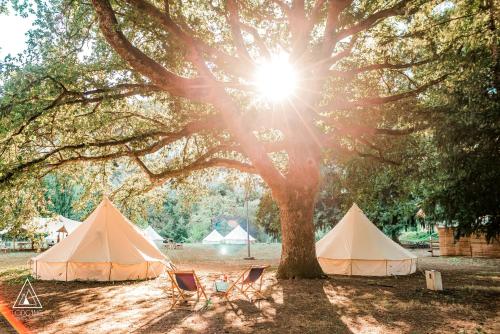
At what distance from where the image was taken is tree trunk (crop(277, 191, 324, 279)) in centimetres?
1172

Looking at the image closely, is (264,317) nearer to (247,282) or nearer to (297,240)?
(247,282)

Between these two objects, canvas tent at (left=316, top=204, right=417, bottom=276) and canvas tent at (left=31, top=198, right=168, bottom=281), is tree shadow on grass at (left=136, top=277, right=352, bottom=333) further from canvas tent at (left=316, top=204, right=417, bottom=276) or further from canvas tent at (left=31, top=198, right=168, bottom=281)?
canvas tent at (left=31, top=198, right=168, bottom=281)

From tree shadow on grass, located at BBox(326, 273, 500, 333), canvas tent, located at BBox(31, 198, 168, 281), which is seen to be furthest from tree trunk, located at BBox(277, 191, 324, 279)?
canvas tent, located at BBox(31, 198, 168, 281)

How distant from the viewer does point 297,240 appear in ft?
38.7

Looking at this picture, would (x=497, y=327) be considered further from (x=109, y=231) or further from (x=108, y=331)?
(x=109, y=231)

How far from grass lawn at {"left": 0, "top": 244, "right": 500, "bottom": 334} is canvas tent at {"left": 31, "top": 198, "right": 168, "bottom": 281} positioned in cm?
107

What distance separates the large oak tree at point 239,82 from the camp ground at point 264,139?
6 centimetres

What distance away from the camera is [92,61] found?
10.9m

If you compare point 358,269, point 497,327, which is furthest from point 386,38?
point 497,327

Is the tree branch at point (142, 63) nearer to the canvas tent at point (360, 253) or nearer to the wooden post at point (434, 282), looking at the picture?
the wooden post at point (434, 282)

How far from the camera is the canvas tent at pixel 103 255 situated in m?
12.9

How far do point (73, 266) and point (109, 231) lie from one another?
1.64 m

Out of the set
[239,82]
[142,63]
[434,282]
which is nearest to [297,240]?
[434,282]

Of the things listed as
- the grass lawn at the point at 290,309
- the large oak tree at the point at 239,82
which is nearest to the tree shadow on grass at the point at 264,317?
the grass lawn at the point at 290,309
